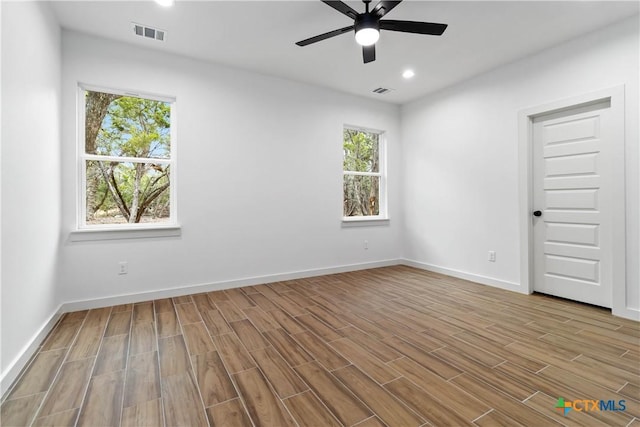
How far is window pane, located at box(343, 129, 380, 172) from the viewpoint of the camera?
4.86m

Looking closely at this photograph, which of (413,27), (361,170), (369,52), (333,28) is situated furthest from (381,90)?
(413,27)

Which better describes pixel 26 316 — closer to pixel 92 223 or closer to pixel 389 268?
pixel 92 223

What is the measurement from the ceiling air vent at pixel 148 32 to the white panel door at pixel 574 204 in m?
4.23

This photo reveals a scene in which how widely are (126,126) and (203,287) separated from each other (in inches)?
79.3

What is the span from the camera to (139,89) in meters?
3.27

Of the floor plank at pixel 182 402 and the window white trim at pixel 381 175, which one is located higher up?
the window white trim at pixel 381 175

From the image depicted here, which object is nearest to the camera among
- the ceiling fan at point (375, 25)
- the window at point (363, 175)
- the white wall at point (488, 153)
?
the ceiling fan at point (375, 25)

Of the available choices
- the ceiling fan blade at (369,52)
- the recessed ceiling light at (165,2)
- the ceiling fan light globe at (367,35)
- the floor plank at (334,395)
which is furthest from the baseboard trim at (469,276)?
the recessed ceiling light at (165,2)

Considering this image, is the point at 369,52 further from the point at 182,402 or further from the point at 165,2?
the point at 182,402

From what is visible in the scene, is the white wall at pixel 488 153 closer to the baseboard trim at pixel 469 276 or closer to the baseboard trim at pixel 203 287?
the baseboard trim at pixel 469 276

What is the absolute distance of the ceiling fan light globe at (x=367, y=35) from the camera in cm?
242

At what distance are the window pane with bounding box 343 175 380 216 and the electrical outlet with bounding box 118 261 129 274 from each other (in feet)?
9.78

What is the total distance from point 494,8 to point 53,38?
3920 millimetres

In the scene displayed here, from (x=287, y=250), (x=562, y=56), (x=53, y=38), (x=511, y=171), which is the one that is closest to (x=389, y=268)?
(x=287, y=250)
